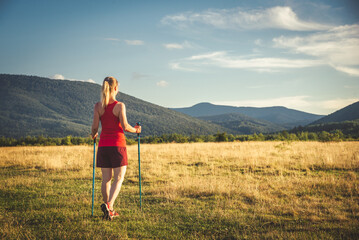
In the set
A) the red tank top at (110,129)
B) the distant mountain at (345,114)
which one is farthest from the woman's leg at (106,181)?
the distant mountain at (345,114)

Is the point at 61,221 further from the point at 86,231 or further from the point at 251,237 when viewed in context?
the point at 251,237

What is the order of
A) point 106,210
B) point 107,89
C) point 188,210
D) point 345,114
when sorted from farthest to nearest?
1. point 345,114
2. point 188,210
3. point 106,210
4. point 107,89

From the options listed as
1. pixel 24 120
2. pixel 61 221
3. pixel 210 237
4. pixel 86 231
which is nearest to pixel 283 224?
pixel 210 237

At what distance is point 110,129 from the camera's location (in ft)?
15.9

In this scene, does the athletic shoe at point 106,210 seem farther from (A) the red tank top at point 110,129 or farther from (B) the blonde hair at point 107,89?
(B) the blonde hair at point 107,89

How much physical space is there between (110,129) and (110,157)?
0.55 m

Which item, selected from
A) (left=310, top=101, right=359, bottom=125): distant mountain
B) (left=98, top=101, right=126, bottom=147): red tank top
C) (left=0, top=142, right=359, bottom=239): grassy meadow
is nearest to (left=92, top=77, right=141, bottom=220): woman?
(left=98, top=101, right=126, bottom=147): red tank top

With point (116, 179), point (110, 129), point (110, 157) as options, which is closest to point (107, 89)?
point (110, 129)

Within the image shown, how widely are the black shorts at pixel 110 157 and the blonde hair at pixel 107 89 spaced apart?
87 centimetres

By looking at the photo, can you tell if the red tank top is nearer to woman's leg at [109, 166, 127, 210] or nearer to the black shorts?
the black shorts

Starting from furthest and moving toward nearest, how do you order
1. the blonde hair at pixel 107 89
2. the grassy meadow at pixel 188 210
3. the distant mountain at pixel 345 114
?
the distant mountain at pixel 345 114 → the blonde hair at pixel 107 89 → the grassy meadow at pixel 188 210

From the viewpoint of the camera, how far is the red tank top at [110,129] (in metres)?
4.81

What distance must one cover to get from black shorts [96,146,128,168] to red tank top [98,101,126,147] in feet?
0.32

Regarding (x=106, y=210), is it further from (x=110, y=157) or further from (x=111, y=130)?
(x=111, y=130)
